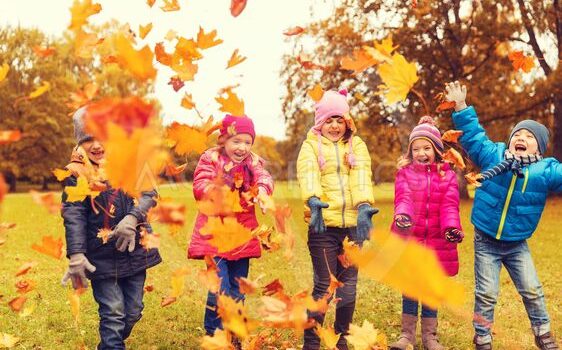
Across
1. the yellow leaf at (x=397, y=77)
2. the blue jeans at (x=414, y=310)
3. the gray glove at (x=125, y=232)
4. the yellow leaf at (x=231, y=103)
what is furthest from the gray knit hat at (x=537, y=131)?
the gray glove at (x=125, y=232)

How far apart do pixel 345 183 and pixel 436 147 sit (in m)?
0.70

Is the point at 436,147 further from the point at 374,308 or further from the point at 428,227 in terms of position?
the point at 374,308

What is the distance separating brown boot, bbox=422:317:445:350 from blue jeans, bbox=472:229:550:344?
303 millimetres

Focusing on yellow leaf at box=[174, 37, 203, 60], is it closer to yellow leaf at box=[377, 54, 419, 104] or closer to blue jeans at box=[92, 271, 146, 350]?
yellow leaf at box=[377, 54, 419, 104]

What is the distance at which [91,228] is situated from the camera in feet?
11.8

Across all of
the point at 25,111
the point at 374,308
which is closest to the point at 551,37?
the point at 374,308

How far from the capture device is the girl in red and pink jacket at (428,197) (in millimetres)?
4180

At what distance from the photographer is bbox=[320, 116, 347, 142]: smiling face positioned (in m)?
4.03

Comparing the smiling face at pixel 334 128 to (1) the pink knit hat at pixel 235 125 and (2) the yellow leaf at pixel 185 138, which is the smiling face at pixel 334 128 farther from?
(2) the yellow leaf at pixel 185 138

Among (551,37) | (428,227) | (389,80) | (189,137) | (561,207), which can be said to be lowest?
(561,207)

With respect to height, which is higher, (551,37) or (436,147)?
(551,37)

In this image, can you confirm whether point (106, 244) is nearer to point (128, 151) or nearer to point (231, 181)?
point (231, 181)

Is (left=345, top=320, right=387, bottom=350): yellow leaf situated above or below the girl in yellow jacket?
below

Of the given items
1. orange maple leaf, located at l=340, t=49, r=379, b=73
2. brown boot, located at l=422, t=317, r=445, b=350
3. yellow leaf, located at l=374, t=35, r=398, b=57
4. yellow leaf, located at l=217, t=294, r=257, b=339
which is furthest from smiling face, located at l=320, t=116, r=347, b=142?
yellow leaf, located at l=217, t=294, r=257, b=339
